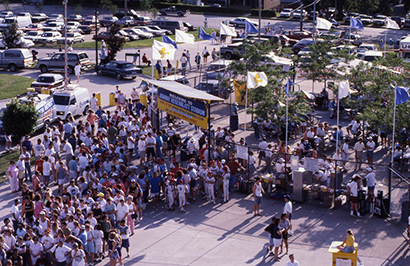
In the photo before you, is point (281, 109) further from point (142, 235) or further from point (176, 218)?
point (142, 235)

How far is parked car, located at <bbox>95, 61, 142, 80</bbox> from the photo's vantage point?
41.8 metres

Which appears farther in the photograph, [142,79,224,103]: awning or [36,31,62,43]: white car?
[36,31,62,43]: white car

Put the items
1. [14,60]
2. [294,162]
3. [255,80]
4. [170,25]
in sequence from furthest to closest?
[170,25] → [14,60] → [255,80] → [294,162]

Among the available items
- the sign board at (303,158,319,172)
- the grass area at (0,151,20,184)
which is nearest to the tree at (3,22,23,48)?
the grass area at (0,151,20,184)

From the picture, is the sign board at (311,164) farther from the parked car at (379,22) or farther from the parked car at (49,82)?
the parked car at (379,22)

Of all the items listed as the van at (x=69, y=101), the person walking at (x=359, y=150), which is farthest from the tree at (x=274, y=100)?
the van at (x=69, y=101)

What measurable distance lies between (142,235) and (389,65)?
21.0 metres

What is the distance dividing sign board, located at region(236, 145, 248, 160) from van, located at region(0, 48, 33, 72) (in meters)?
26.9

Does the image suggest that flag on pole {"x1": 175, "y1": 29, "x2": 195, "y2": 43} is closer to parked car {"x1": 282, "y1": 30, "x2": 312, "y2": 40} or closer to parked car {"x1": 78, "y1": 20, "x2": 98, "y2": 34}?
parked car {"x1": 282, "y1": 30, "x2": 312, "y2": 40}

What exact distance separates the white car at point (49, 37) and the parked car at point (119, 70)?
51.7 feet

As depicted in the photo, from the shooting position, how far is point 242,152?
917 inches

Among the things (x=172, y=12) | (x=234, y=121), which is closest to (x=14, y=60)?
(x=234, y=121)

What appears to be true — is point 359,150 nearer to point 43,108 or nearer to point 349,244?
point 349,244

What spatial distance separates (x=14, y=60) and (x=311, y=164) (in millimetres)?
30491
